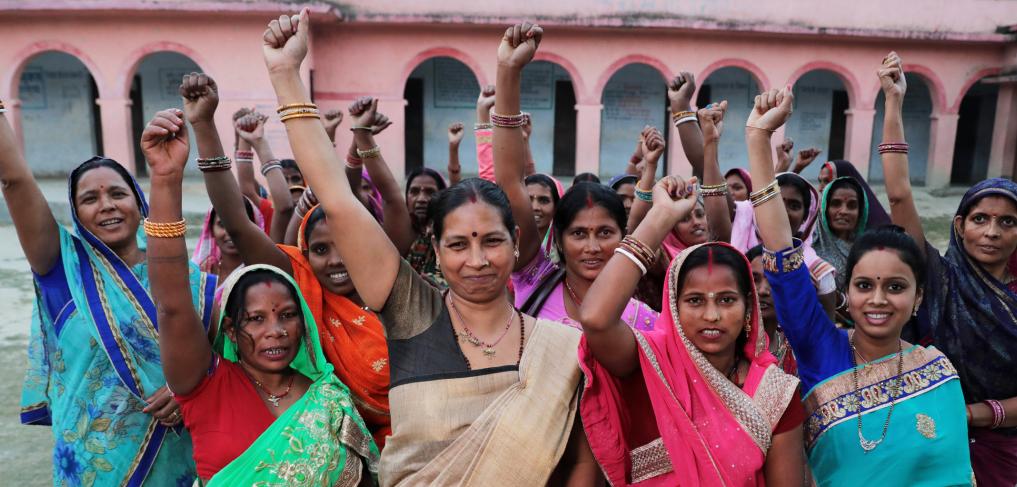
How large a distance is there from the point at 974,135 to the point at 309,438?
21.3m

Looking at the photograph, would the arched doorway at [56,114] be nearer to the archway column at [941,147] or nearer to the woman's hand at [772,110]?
the woman's hand at [772,110]

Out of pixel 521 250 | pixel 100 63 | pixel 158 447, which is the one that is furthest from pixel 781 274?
pixel 100 63

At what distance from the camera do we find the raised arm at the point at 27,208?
2.19m

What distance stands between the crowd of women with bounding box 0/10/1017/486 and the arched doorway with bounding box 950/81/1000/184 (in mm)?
19130

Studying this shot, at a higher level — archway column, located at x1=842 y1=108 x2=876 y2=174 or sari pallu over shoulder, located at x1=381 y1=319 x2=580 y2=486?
archway column, located at x1=842 y1=108 x2=876 y2=174

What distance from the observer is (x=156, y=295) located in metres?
2.01

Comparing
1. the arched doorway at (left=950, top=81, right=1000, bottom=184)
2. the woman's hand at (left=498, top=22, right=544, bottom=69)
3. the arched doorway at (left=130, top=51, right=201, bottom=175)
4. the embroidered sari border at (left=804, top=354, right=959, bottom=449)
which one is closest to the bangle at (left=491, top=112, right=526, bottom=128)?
the woman's hand at (left=498, top=22, right=544, bottom=69)

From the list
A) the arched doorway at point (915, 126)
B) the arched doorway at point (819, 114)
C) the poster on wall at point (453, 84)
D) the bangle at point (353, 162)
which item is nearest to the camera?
the bangle at point (353, 162)

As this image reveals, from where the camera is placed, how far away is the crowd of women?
1853mm

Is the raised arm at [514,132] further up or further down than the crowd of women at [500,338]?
further up

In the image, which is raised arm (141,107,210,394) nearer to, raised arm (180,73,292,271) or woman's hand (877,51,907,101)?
raised arm (180,73,292,271)

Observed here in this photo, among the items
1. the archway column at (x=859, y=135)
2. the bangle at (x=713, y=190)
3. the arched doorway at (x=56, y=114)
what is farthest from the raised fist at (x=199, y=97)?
the arched doorway at (x=56, y=114)

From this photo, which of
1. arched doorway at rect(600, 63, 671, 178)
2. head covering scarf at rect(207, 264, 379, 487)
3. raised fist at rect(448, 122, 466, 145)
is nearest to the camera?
head covering scarf at rect(207, 264, 379, 487)

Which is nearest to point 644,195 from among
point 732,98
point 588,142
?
point 588,142
